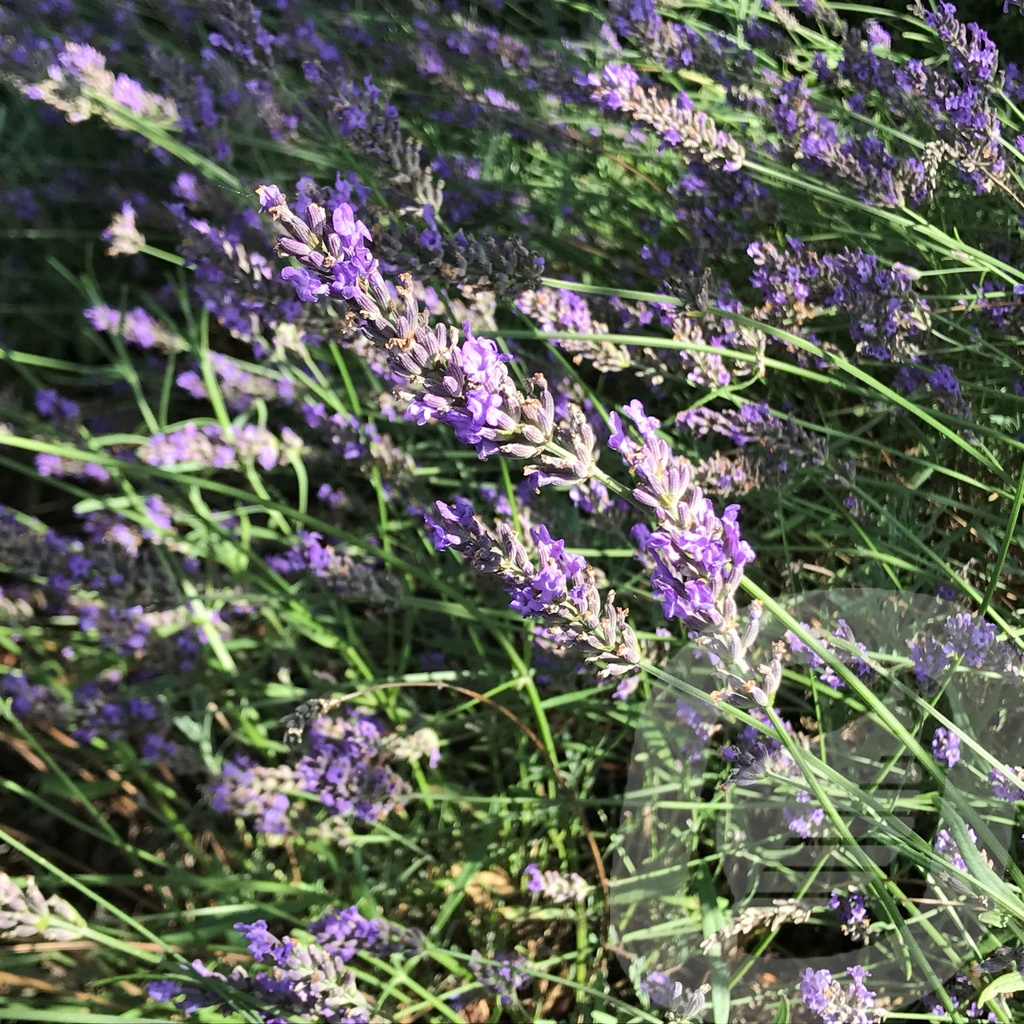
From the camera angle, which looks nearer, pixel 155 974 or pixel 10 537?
pixel 155 974

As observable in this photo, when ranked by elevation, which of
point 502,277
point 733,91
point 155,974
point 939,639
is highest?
point 733,91

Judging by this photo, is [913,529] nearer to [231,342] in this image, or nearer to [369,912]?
[369,912]

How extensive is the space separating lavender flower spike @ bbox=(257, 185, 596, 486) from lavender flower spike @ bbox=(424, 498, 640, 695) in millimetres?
83

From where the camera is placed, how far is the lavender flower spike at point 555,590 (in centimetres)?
82

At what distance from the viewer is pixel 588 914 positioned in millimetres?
1729

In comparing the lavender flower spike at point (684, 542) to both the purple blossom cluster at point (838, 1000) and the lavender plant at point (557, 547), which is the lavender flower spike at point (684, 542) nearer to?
the lavender plant at point (557, 547)

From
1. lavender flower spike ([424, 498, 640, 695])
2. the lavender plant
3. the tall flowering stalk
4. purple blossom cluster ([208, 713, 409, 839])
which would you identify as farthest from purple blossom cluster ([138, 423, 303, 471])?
the tall flowering stalk

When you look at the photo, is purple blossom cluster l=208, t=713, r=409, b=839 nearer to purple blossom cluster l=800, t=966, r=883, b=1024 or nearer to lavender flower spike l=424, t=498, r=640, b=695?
purple blossom cluster l=800, t=966, r=883, b=1024

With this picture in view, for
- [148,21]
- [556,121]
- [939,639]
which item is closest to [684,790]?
[939,639]

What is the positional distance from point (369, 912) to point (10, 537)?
3.79 feet

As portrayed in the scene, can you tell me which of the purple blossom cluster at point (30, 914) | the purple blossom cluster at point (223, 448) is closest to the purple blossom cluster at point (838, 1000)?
the purple blossom cluster at point (30, 914)

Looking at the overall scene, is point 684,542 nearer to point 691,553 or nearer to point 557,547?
point 691,553

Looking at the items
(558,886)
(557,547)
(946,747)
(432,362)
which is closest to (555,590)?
(557,547)

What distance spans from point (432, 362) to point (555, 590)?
0.81ft
